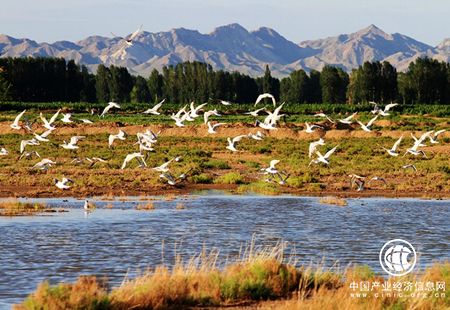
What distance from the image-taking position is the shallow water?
20.3 metres

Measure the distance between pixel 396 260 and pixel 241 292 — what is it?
20.0ft

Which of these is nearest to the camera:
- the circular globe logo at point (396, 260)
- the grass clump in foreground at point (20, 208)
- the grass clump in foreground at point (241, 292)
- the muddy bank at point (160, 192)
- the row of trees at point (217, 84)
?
the grass clump in foreground at point (241, 292)

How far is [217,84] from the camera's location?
155 m

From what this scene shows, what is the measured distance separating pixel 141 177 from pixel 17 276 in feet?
78.8

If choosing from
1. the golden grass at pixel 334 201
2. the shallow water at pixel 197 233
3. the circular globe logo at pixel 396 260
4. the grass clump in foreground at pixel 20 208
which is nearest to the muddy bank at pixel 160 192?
the shallow water at pixel 197 233

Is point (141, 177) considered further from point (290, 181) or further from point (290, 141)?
point (290, 141)

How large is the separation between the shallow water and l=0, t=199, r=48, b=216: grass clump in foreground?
3.16ft

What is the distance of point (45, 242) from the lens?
2361 centimetres

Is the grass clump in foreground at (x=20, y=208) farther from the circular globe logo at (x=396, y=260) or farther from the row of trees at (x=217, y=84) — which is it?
the row of trees at (x=217, y=84)

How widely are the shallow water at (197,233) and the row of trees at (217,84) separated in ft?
334

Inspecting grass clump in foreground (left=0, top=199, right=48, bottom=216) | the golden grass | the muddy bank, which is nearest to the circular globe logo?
the golden grass

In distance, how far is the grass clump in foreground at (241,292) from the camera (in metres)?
13.1

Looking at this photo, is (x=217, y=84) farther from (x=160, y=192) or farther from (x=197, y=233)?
(x=197, y=233)

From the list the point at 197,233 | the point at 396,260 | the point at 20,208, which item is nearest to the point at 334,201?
the point at 197,233
